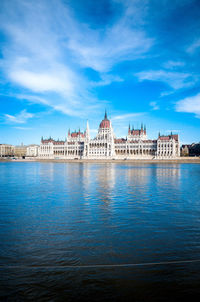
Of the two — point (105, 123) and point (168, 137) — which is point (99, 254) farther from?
point (105, 123)

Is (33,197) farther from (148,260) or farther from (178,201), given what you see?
(148,260)

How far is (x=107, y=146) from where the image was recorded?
135500mm

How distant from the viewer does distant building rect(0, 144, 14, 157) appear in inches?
6378

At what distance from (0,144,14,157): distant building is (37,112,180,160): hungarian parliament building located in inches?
969

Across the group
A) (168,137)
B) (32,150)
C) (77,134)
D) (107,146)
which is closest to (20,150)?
(32,150)

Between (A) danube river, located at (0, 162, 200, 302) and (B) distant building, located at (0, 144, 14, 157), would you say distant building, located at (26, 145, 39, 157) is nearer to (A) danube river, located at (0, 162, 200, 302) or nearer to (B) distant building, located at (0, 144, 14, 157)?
(B) distant building, located at (0, 144, 14, 157)

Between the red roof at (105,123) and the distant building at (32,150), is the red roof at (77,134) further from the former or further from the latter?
the distant building at (32,150)

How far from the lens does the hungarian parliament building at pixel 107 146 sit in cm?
12988

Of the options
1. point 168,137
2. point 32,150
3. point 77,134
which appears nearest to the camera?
point 168,137

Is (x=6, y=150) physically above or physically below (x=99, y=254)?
above

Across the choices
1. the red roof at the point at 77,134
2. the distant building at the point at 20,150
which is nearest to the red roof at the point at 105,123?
the red roof at the point at 77,134

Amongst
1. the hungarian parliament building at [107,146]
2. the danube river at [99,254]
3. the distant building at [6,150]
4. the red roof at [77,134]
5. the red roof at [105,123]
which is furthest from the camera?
the distant building at [6,150]

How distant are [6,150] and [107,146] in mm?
74058

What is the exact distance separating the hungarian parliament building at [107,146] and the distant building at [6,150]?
2462 centimetres
